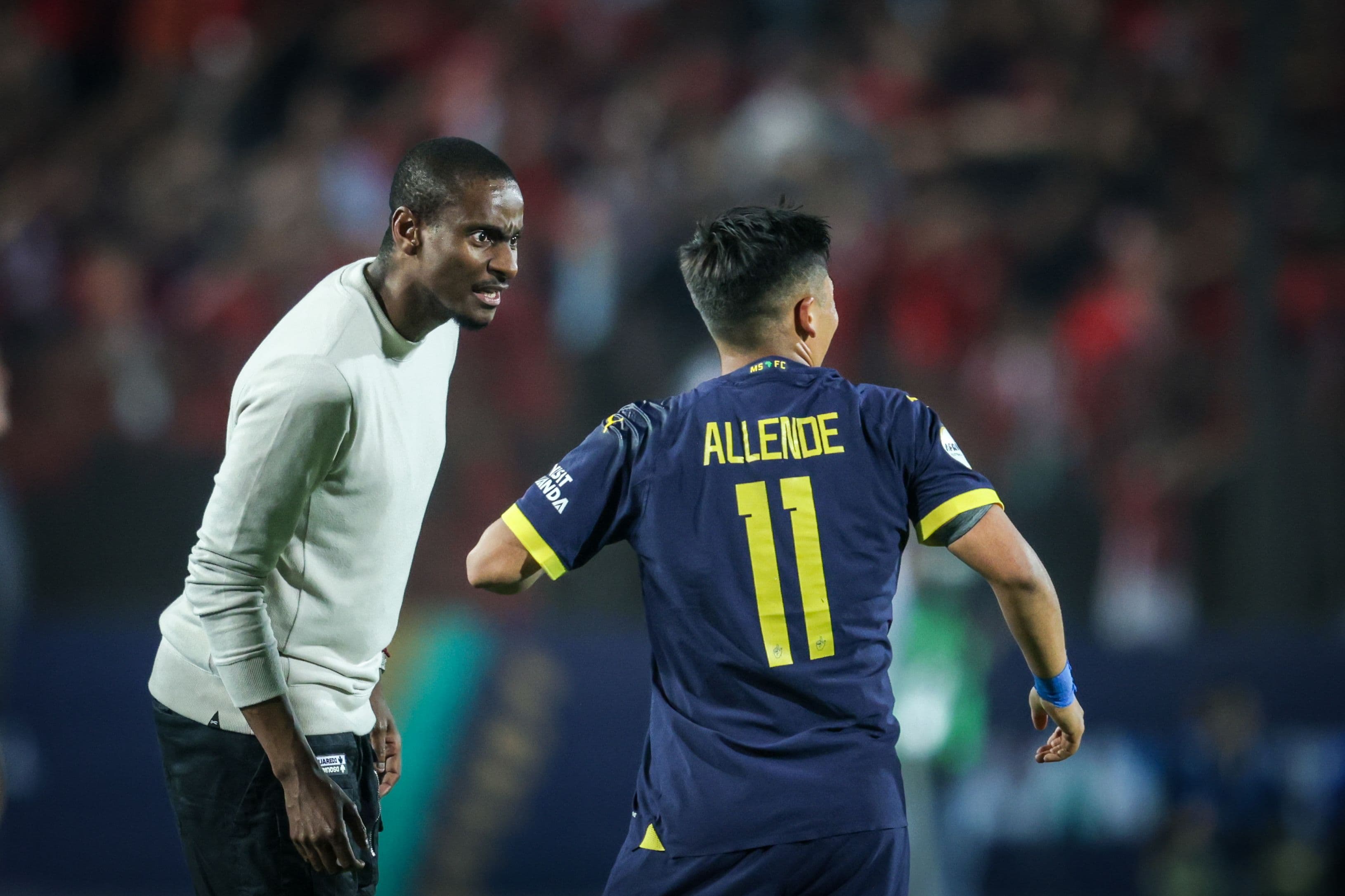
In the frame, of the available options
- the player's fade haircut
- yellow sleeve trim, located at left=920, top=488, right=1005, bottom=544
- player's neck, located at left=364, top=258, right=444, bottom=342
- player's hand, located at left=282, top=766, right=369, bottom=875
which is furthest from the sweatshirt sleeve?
yellow sleeve trim, located at left=920, top=488, right=1005, bottom=544

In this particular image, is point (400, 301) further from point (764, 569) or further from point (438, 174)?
point (764, 569)

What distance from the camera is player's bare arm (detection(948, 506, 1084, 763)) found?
2.69 m

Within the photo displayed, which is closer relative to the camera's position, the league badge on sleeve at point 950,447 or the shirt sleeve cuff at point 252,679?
the shirt sleeve cuff at point 252,679

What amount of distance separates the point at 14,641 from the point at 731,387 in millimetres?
5022

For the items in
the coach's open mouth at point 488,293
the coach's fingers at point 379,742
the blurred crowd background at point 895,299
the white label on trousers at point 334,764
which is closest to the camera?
the white label on trousers at point 334,764

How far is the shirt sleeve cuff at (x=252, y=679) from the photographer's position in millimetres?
2637

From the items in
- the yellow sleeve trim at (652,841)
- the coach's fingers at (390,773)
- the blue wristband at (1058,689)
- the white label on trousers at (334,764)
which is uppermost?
the white label on trousers at (334,764)

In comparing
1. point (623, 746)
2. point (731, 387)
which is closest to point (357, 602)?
point (731, 387)

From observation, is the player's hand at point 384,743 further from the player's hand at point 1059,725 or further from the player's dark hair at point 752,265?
the player's hand at point 1059,725

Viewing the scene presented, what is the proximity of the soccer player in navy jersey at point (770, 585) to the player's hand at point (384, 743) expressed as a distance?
0.65 meters

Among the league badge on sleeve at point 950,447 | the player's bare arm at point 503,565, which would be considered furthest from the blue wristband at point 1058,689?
the player's bare arm at point 503,565

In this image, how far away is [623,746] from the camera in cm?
689

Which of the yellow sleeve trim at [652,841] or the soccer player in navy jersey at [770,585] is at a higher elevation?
the soccer player in navy jersey at [770,585]

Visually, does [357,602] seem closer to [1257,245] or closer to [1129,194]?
[1257,245]
